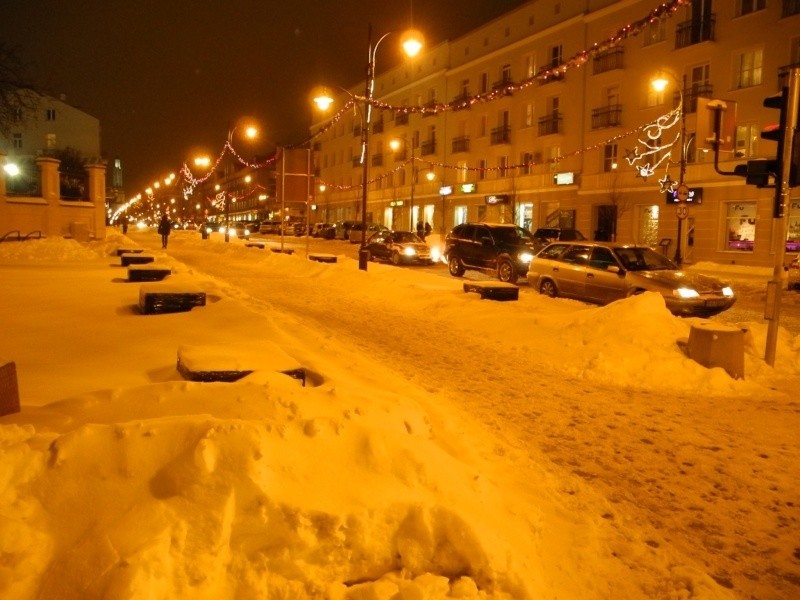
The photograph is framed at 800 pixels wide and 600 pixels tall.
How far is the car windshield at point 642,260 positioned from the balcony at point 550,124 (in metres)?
28.4

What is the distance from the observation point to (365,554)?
351cm

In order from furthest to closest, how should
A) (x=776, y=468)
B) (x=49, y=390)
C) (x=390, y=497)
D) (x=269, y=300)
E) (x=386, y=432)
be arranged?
(x=269, y=300) < (x=49, y=390) < (x=776, y=468) < (x=386, y=432) < (x=390, y=497)

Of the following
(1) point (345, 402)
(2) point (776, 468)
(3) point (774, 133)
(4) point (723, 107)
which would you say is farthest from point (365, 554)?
(4) point (723, 107)

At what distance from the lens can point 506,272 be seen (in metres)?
21.5


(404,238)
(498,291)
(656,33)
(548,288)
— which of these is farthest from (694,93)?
(498,291)

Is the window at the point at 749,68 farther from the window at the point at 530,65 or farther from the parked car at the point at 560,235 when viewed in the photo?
the window at the point at 530,65

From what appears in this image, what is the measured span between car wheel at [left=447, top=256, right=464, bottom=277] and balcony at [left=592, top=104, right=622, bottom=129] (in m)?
19.1

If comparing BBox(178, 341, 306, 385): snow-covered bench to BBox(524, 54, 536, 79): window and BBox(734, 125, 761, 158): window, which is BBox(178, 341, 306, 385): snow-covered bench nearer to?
BBox(734, 125, 761, 158): window

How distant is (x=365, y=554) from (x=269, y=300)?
12245mm

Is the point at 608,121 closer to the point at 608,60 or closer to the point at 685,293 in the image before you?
the point at 608,60

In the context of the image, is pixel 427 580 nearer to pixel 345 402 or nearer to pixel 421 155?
pixel 345 402

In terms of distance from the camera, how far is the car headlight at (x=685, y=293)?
525 inches

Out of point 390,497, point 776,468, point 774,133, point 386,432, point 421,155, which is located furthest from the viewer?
point 421,155

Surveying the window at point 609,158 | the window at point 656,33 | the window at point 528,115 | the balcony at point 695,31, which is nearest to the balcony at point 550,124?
the window at point 528,115
